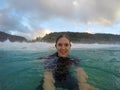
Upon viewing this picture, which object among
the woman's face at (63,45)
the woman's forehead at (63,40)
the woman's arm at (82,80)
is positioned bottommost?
the woman's arm at (82,80)

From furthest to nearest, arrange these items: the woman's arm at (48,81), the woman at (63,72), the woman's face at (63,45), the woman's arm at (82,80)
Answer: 1. the woman's face at (63,45)
2. the woman at (63,72)
3. the woman's arm at (82,80)
4. the woman's arm at (48,81)

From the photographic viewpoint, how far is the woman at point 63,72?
6.61m

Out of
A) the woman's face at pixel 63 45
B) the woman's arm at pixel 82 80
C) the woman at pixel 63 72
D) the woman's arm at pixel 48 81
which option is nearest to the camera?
the woman's arm at pixel 48 81

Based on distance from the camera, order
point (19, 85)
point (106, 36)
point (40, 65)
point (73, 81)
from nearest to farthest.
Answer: point (73, 81)
point (19, 85)
point (40, 65)
point (106, 36)

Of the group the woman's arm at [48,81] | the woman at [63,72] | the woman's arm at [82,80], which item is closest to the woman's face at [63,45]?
the woman at [63,72]

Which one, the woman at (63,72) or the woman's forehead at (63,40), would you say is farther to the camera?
the woman's forehead at (63,40)

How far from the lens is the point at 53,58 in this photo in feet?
26.2

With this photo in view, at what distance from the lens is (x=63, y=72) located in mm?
7539

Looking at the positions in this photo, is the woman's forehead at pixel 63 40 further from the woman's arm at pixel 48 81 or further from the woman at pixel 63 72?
the woman's arm at pixel 48 81

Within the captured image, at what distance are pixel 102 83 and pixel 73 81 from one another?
1375mm

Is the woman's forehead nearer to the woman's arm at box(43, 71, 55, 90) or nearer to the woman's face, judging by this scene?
the woman's face

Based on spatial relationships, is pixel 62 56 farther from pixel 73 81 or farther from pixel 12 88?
pixel 12 88

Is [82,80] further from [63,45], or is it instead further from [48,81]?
[63,45]

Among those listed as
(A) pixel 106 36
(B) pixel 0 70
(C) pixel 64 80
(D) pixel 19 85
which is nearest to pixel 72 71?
(C) pixel 64 80
